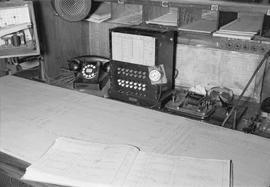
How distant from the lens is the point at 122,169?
1.04m

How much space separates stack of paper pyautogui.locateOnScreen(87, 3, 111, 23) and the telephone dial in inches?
9.1

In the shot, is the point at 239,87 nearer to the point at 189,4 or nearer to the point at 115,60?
the point at 189,4

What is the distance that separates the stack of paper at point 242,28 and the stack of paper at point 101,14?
736 mm

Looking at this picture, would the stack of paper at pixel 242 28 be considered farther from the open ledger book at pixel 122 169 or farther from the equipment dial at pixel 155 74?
the open ledger book at pixel 122 169

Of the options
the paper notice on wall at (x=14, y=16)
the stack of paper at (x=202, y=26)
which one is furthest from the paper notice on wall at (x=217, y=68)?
the paper notice on wall at (x=14, y=16)

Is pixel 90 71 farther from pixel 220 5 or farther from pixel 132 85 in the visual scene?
pixel 220 5

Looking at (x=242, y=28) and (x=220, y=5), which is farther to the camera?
(x=242, y=28)

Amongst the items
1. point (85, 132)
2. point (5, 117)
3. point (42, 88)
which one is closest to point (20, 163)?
point (85, 132)

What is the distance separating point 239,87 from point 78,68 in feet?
3.01

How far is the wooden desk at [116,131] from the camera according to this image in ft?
3.70

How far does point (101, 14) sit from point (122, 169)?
4.12 feet

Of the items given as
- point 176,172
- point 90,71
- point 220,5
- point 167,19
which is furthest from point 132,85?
point 176,172

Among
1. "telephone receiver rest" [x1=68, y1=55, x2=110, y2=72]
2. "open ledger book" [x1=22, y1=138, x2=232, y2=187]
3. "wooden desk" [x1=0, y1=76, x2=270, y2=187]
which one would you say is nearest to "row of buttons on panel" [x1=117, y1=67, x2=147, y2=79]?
"wooden desk" [x1=0, y1=76, x2=270, y2=187]

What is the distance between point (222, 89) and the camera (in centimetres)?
168
